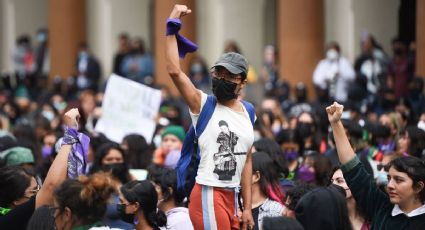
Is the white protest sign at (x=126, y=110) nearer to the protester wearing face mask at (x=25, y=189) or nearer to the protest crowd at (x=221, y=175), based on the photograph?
the protest crowd at (x=221, y=175)

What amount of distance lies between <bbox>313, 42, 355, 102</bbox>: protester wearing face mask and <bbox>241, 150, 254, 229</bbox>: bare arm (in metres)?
11.8

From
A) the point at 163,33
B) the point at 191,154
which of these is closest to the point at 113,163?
the point at 191,154

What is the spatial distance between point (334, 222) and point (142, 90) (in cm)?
788

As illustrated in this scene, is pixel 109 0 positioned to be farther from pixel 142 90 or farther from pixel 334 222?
pixel 334 222

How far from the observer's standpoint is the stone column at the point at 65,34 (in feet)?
89.1

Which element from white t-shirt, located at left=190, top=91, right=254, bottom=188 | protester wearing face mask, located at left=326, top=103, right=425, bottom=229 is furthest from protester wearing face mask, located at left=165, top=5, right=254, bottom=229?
protester wearing face mask, located at left=326, top=103, right=425, bottom=229

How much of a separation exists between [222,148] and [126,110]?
22.8 ft

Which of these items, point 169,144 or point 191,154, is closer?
point 191,154

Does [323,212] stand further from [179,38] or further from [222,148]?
[179,38]

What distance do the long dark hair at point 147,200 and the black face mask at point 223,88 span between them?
0.89 m

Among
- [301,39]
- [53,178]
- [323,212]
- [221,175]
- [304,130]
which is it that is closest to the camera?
[323,212]

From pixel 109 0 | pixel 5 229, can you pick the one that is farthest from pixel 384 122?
pixel 109 0

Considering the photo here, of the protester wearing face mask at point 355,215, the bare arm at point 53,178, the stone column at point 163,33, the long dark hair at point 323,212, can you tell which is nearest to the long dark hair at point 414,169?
the long dark hair at point 323,212

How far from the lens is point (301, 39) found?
21.4 metres
